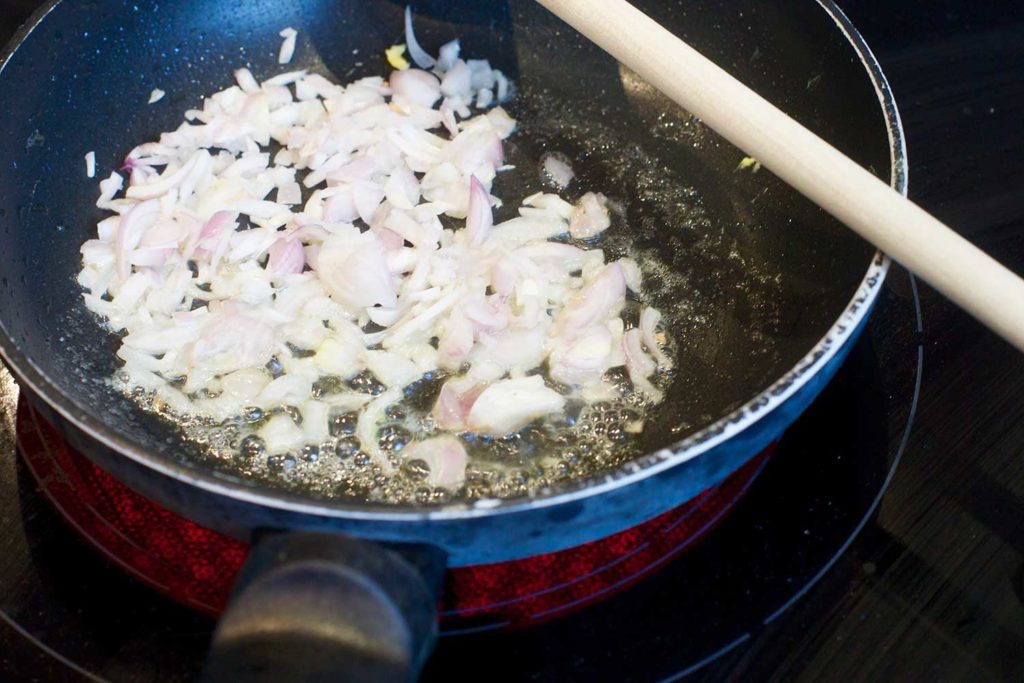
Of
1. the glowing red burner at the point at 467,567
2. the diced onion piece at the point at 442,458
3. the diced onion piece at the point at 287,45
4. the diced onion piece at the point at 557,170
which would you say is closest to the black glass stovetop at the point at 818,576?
the glowing red burner at the point at 467,567

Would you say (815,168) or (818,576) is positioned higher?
(815,168)

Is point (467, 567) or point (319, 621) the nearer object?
point (319, 621)

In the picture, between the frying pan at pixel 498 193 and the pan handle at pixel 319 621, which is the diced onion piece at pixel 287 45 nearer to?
the frying pan at pixel 498 193

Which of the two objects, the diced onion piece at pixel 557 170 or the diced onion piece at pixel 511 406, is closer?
the diced onion piece at pixel 511 406

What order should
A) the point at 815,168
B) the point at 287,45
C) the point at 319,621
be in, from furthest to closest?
Result: the point at 287,45 < the point at 815,168 < the point at 319,621

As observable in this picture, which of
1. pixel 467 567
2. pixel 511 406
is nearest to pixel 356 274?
pixel 511 406

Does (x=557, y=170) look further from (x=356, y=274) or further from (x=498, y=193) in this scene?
(x=356, y=274)
